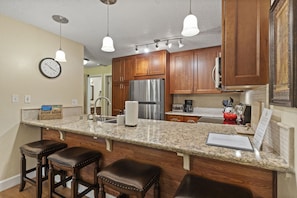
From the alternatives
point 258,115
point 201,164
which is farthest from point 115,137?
point 258,115

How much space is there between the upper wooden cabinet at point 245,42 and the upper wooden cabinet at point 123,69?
3086mm

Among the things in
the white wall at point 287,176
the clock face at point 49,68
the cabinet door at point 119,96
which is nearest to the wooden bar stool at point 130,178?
the white wall at point 287,176

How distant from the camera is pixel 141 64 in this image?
13.2 ft

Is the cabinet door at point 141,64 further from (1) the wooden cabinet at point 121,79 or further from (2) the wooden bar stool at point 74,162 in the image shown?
(2) the wooden bar stool at point 74,162

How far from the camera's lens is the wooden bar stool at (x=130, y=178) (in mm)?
1077

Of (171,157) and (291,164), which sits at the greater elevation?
(291,164)

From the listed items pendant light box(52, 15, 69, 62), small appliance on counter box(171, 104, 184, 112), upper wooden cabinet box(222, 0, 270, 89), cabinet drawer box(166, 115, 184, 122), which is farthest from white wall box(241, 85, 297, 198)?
small appliance on counter box(171, 104, 184, 112)

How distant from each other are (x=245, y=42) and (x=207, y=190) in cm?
109

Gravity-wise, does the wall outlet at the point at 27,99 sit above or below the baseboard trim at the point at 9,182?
above

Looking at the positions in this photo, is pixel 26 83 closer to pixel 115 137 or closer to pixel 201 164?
pixel 115 137

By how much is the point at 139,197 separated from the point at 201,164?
52 centimetres

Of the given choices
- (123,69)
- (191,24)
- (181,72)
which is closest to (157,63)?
(181,72)

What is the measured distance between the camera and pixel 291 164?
31.5 inches

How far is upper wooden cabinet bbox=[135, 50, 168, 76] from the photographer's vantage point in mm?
3750
